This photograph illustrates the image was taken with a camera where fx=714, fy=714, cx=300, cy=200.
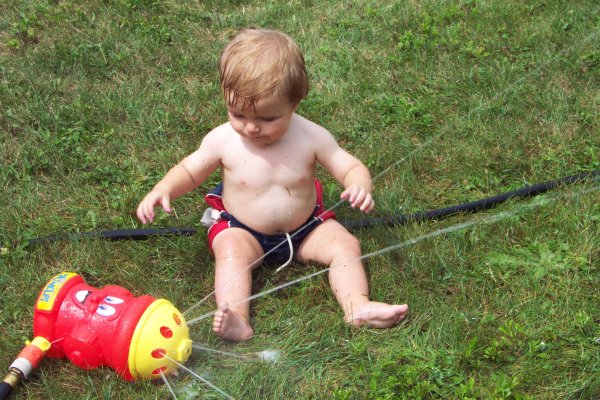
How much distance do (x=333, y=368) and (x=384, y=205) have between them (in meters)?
0.89

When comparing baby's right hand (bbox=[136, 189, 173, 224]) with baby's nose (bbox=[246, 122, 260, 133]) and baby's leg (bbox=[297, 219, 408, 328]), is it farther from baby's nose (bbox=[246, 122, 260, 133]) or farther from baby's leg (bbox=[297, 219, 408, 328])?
baby's leg (bbox=[297, 219, 408, 328])

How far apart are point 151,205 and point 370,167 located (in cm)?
115

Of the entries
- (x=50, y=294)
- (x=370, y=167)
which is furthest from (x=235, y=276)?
(x=370, y=167)

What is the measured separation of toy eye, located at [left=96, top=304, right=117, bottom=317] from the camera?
2.11 meters

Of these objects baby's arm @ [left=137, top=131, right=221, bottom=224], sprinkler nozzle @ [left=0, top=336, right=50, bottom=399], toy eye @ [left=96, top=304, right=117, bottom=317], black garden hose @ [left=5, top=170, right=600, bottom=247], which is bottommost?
black garden hose @ [left=5, top=170, right=600, bottom=247]

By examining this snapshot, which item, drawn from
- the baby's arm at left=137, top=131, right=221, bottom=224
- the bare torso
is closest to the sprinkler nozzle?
the baby's arm at left=137, top=131, right=221, bottom=224

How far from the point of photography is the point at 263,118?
240 centimetres

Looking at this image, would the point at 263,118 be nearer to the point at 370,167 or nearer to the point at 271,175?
the point at 271,175

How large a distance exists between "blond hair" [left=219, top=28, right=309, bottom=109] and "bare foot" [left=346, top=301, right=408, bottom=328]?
0.75 meters

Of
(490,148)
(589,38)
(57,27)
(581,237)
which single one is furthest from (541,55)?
(57,27)

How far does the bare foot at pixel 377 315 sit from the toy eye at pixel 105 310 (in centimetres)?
78

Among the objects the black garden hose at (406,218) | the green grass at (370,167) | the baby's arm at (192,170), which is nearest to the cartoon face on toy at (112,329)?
the green grass at (370,167)

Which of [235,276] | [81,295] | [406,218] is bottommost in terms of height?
[406,218]

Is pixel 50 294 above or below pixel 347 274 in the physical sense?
above
